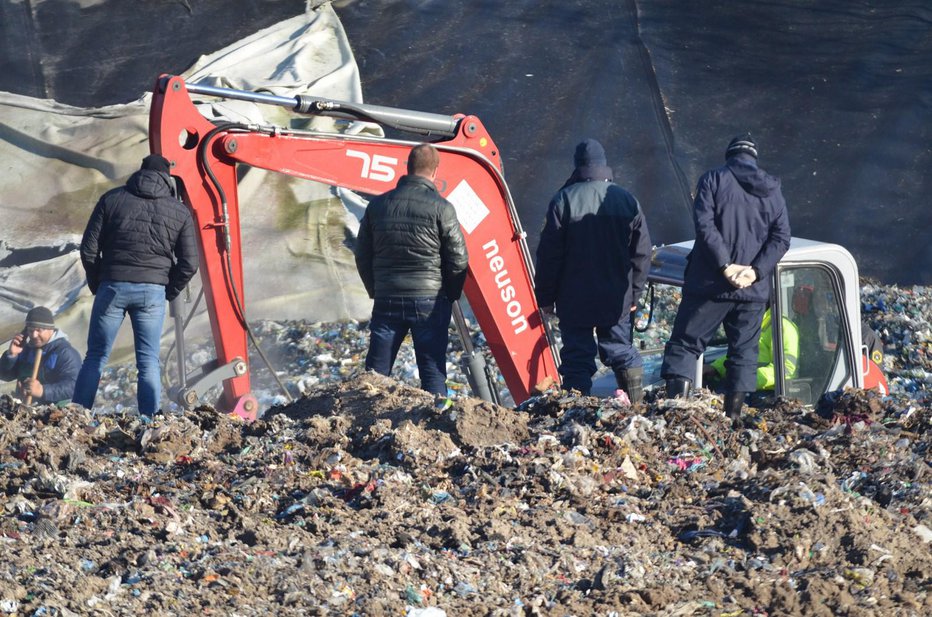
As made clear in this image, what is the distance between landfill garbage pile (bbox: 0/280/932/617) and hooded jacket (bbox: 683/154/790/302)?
73 cm

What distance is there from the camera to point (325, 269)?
10.9m

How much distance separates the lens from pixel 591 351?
7355 millimetres

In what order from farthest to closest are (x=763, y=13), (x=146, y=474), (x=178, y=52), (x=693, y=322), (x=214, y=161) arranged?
A: 1. (x=763, y=13)
2. (x=178, y=52)
3. (x=693, y=322)
4. (x=214, y=161)
5. (x=146, y=474)

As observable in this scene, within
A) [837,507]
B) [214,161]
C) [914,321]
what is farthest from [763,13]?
[837,507]

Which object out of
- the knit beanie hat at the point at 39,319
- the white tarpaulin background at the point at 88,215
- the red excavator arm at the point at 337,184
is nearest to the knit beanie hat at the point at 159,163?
the red excavator arm at the point at 337,184

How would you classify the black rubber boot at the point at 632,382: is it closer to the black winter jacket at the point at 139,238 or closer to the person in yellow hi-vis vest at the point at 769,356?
the person in yellow hi-vis vest at the point at 769,356

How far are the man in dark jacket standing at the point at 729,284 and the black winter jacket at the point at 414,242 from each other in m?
1.30

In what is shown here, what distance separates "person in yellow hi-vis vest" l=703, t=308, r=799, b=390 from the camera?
7.25 m

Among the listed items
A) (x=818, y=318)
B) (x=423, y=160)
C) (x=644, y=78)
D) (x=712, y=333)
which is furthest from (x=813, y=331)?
(x=644, y=78)

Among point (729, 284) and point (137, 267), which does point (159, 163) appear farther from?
point (729, 284)

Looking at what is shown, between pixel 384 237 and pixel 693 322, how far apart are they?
1.80 metres

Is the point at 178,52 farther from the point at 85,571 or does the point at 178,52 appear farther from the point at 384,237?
the point at 85,571

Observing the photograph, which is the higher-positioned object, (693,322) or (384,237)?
(384,237)

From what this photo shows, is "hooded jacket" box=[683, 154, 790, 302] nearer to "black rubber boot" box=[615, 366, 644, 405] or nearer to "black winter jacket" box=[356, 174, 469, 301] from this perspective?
"black rubber boot" box=[615, 366, 644, 405]
